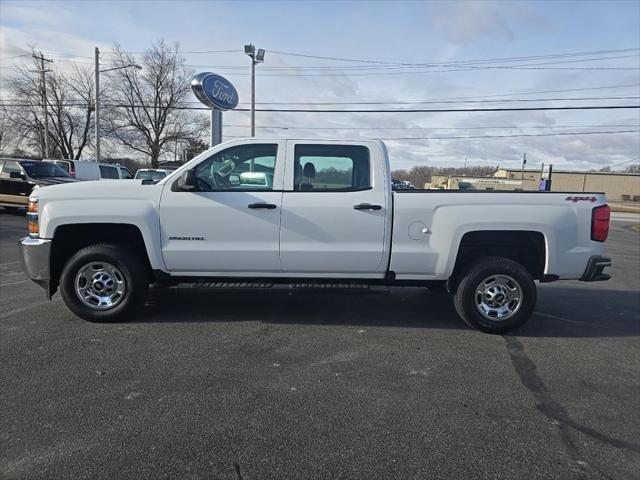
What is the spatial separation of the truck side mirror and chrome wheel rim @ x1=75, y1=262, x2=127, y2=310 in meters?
1.18

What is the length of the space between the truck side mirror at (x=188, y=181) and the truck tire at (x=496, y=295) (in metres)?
3.02

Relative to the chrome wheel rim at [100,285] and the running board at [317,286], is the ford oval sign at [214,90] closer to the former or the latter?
the chrome wheel rim at [100,285]

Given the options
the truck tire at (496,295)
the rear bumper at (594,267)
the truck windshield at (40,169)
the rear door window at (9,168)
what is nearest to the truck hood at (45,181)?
the truck windshield at (40,169)

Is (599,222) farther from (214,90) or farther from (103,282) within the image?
(214,90)

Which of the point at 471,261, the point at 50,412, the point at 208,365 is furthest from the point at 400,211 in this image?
the point at 50,412

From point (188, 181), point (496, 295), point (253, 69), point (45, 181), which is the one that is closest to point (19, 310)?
point (188, 181)

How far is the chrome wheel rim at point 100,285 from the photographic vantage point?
4895 mm

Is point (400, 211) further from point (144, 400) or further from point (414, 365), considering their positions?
point (144, 400)

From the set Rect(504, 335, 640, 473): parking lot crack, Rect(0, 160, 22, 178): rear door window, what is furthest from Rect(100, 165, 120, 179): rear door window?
Rect(504, 335, 640, 473): parking lot crack

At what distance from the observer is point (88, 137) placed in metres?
47.9

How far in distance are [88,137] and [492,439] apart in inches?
2088

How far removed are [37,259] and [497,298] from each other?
16.1ft

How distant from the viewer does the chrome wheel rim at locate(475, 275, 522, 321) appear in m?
4.88

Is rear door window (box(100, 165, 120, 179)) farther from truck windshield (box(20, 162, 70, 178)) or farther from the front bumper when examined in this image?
the front bumper
